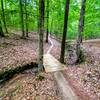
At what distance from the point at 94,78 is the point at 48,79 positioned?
8.52 feet

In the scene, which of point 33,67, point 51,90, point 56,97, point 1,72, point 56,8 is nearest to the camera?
point 56,97

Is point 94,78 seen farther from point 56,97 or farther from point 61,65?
point 61,65

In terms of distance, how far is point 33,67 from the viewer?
36.5ft

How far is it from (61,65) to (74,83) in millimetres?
3319

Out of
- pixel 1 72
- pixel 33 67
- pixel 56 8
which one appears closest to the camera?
pixel 1 72

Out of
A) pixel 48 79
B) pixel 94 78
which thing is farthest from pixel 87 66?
pixel 48 79

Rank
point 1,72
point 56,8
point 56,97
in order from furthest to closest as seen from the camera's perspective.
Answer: point 56,8, point 1,72, point 56,97

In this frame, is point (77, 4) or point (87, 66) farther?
point (77, 4)

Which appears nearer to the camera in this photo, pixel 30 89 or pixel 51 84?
pixel 30 89

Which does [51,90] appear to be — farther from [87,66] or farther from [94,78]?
[87,66]

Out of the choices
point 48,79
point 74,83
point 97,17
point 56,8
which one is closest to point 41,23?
point 48,79

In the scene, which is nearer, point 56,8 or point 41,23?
point 41,23

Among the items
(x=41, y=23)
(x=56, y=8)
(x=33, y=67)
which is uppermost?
(x=56, y=8)

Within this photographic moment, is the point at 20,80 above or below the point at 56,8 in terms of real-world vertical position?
below
